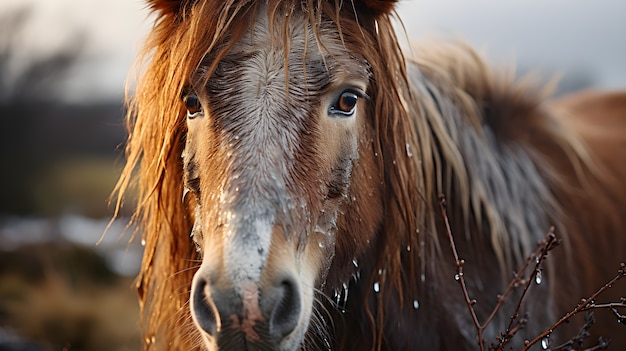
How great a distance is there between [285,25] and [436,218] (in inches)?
39.9

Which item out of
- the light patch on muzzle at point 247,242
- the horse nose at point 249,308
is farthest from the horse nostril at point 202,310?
the light patch on muzzle at point 247,242

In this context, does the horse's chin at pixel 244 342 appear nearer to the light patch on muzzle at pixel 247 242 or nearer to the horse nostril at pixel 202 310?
the horse nostril at pixel 202 310

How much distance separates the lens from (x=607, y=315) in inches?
109

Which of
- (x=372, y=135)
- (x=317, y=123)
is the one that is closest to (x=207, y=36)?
(x=317, y=123)

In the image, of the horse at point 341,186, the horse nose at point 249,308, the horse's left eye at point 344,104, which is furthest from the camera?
the horse's left eye at point 344,104

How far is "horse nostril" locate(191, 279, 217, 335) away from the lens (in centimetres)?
149

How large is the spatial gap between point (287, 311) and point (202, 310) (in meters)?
0.22

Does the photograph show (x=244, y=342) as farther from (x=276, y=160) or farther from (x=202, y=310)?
(x=276, y=160)

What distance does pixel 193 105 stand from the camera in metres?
1.88

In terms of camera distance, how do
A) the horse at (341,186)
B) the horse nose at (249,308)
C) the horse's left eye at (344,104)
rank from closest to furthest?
the horse nose at (249,308), the horse at (341,186), the horse's left eye at (344,104)

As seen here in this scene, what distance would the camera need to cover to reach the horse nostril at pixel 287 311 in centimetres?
147

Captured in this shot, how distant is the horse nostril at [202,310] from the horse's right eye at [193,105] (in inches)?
24.4

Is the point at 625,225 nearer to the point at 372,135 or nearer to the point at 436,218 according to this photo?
the point at 436,218

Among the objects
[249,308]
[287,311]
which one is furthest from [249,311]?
[287,311]
